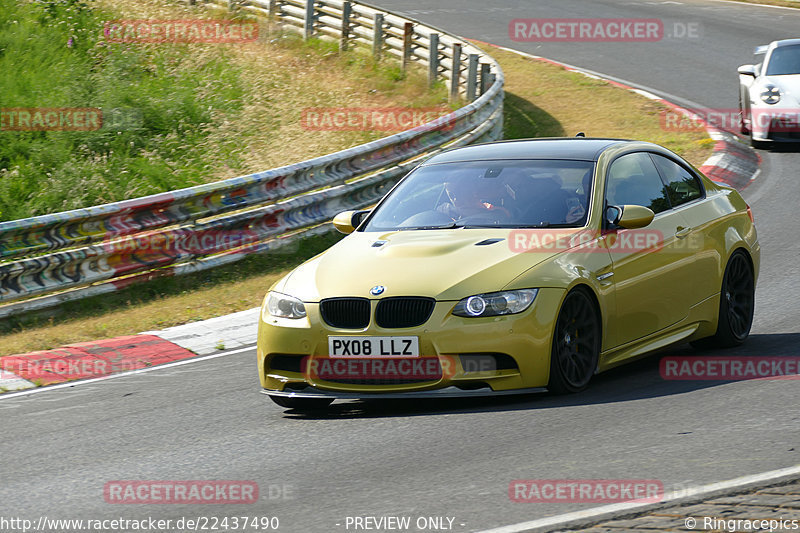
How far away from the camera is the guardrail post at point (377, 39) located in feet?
74.6

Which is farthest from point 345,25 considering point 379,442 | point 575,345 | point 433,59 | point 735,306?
point 379,442

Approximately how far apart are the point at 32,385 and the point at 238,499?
3.80 meters

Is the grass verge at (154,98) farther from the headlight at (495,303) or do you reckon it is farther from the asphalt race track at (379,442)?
the headlight at (495,303)

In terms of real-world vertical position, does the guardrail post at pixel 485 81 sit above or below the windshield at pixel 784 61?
below

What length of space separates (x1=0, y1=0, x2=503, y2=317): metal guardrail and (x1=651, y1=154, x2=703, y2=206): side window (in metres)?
5.37

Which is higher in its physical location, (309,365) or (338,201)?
(309,365)

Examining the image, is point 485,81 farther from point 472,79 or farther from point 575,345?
point 575,345

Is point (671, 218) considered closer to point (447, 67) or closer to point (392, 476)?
point (392, 476)

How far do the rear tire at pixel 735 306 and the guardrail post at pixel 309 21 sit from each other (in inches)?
668

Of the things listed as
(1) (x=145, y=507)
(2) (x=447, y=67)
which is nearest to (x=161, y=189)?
(2) (x=447, y=67)

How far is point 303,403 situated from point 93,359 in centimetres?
273

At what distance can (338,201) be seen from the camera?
13.8 m

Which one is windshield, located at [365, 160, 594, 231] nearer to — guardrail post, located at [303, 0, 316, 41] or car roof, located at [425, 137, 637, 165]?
car roof, located at [425, 137, 637, 165]

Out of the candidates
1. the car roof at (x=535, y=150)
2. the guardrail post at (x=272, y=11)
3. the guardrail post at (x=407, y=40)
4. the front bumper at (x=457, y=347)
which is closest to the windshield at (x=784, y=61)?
the guardrail post at (x=407, y=40)
